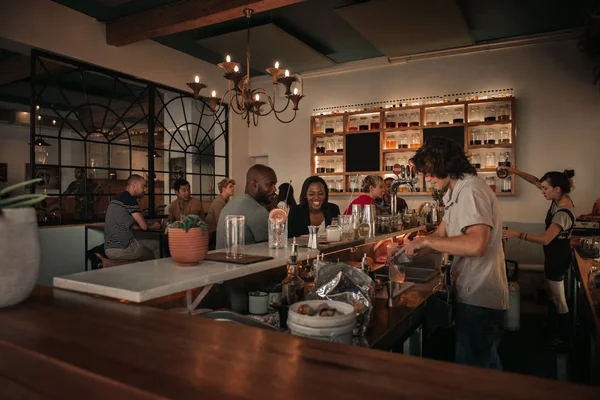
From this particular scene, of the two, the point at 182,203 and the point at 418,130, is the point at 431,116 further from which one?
the point at 182,203

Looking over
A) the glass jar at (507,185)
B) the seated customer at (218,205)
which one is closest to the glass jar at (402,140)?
the glass jar at (507,185)

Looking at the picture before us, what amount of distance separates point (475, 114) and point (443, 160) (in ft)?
14.5

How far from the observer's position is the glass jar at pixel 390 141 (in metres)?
6.75

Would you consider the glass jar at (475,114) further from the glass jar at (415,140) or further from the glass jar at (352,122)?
the glass jar at (352,122)

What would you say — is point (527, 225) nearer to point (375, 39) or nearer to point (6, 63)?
point (375, 39)

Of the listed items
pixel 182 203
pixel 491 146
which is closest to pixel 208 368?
pixel 182 203

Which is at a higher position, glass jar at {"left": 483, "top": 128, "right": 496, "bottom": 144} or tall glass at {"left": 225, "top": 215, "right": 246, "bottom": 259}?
glass jar at {"left": 483, "top": 128, "right": 496, "bottom": 144}

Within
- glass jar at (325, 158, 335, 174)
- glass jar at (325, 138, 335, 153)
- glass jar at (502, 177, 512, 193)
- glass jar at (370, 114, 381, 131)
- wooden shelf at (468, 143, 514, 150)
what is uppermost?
glass jar at (370, 114, 381, 131)

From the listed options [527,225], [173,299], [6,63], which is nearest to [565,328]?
[527,225]

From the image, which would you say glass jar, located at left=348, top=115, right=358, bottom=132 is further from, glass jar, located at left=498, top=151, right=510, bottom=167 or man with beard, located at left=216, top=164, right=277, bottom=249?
man with beard, located at left=216, top=164, right=277, bottom=249

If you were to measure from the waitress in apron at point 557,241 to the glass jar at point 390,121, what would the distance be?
2.77 m

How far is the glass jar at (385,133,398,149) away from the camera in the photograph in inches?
266

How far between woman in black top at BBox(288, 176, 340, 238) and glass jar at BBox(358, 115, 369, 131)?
287cm


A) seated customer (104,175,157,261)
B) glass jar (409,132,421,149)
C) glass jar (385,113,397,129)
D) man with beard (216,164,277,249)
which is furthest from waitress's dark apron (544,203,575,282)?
seated customer (104,175,157,261)
